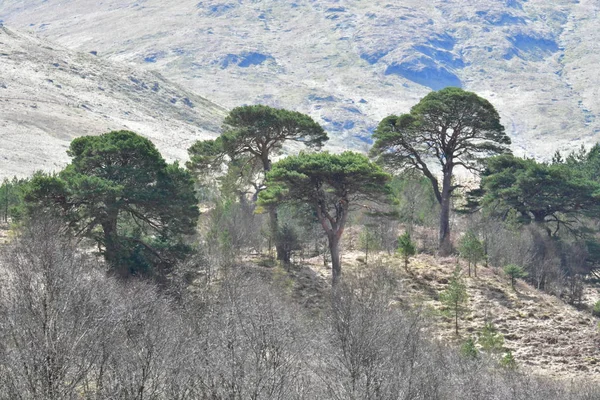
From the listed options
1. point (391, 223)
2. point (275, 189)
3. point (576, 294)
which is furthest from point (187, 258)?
point (576, 294)

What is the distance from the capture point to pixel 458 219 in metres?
64.6

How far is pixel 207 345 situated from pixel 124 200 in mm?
17226

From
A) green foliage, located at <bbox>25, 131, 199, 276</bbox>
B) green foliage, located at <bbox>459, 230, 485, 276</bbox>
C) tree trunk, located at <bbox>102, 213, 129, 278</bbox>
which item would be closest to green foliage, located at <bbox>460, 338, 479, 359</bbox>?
green foliage, located at <bbox>459, 230, 485, 276</bbox>

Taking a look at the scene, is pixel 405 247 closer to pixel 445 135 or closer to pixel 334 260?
pixel 334 260

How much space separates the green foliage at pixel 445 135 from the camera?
45.3 metres

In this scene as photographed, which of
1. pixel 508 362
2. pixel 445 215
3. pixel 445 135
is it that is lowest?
pixel 508 362

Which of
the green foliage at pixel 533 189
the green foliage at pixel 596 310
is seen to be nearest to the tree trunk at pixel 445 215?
the green foliage at pixel 533 189

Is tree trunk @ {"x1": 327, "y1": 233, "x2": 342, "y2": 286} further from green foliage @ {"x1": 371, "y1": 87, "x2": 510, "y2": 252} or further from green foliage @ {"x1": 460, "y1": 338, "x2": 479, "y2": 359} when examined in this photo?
green foliage @ {"x1": 371, "y1": 87, "x2": 510, "y2": 252}

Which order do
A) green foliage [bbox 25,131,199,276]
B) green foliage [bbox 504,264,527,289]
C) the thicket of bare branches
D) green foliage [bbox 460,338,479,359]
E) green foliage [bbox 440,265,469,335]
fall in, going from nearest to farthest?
the thicket of bare branches
green foliage [bbox 460,338,479,359]
green foliage [bbox 25,131,199,276]
green foliage [bbox 440,265,469,335]
green foliage [bbox 504,264,527,289]

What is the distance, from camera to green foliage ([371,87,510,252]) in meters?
45.3

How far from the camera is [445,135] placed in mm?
47438

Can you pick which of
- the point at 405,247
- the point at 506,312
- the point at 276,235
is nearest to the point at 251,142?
the point at 276,235

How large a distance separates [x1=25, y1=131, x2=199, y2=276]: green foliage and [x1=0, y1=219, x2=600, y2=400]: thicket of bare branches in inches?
134

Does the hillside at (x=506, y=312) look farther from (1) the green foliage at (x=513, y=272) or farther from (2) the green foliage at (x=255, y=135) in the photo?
(2) the green foliage at (x=255, y=135)
